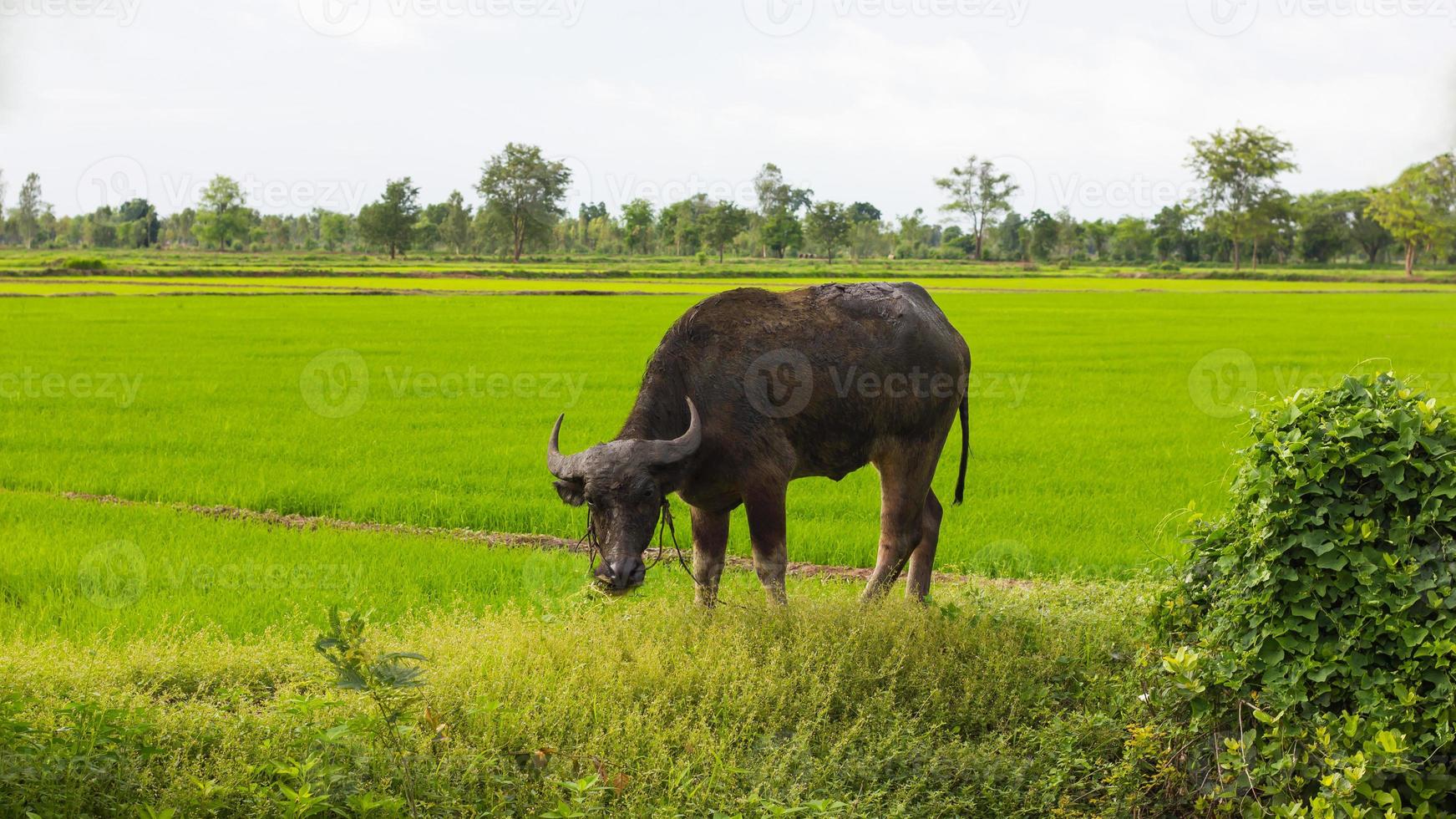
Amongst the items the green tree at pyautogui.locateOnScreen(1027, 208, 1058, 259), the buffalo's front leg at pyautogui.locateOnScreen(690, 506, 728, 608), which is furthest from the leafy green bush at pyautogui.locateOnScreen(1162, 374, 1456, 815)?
the green tree at pyautogui.locateOnScreen(1027, 208, 1058, 259)

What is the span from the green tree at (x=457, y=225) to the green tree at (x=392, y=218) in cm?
526

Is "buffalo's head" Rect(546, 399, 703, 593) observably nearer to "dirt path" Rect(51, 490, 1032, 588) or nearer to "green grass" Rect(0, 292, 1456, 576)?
"dirt path" Rect(51, 490, 1032, 588)

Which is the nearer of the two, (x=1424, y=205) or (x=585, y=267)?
(x=585, y=267)

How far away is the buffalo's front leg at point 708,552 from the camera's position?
5.59 m

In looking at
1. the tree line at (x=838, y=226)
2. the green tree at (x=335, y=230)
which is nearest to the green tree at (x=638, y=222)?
the tree line at (x=838, y=226)

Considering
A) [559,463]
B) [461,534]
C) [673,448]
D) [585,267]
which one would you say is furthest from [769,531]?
[585,267]

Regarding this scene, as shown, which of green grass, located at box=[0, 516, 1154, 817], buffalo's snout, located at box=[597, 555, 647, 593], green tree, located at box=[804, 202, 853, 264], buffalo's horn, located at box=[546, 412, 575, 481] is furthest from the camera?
green tree, located at box=[804, 202, 853, 264]

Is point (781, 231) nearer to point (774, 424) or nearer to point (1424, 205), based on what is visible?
point (1424, 205)

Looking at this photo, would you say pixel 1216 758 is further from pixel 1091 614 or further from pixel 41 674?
pixel 41 674

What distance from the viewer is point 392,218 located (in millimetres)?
80125

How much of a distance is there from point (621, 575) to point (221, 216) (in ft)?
321

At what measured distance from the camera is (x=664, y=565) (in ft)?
24.7

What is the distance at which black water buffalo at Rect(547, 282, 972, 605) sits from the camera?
15.7 ft

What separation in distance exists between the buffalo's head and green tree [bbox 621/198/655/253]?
9036 cm
